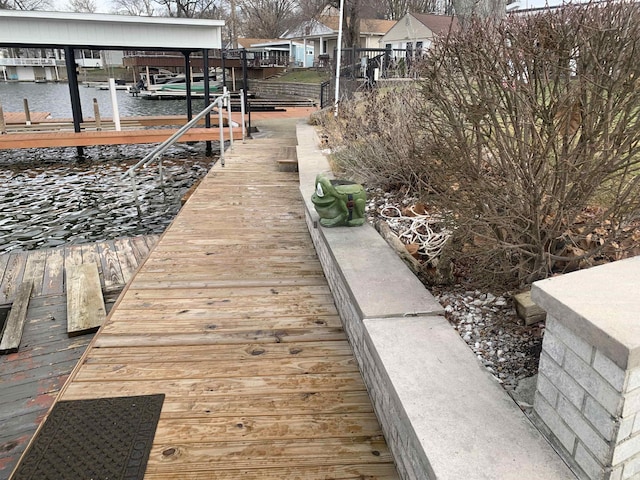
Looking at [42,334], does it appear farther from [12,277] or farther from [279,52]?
[279,52]

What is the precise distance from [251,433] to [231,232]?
293cm

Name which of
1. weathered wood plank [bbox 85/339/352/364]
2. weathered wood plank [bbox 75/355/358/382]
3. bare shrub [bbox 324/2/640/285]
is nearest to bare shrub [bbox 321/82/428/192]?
bare shrub [bbox 324/2/640/285]

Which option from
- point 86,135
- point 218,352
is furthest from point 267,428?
point 86,135

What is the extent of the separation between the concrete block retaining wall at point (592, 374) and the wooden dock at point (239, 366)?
2.41ft

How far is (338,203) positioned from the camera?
3.83 m

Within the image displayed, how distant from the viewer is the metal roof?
11122mm

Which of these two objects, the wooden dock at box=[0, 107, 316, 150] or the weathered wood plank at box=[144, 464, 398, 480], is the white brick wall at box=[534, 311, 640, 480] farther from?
the wooden dock at box=[0, 107, 316, 150]

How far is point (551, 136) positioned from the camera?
222 centimetres

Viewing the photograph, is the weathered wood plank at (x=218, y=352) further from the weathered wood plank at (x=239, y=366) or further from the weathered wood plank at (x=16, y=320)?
the weathered wood plank at (x=16, y=320)

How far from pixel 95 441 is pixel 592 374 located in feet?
6.39

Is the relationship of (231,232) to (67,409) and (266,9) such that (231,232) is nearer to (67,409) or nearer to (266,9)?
(67,409)

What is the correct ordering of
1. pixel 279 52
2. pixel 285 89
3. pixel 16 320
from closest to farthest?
1. pixel 16 320
2. pixel 285 89
3. pixel 279 52

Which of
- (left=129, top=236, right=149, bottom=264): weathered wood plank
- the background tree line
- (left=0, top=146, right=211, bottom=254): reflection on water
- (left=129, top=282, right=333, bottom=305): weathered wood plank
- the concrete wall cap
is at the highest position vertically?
the background tree line

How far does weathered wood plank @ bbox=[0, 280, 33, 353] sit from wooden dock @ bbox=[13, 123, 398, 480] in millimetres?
953
